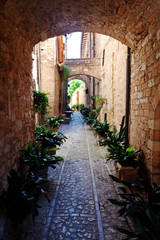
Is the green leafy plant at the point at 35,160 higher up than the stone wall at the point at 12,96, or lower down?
lower down

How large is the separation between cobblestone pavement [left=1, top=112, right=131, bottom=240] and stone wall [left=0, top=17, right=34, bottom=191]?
3.13 feet

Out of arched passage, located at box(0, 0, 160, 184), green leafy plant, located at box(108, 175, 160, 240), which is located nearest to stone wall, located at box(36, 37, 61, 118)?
arched passage, located at box(0, 0, 160, 184)

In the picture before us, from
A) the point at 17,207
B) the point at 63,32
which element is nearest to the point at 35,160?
the point at 17,207

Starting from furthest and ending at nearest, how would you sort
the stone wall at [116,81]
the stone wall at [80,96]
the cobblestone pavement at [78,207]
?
the stone wall at [80,96] → the stone wall at [116,81] → the cobblestone pavement at [78,207]

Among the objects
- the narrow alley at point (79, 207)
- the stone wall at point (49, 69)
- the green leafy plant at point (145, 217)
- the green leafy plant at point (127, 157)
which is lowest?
the narrow alley at point (79, 207)

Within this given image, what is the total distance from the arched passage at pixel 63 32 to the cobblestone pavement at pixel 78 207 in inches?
41.0

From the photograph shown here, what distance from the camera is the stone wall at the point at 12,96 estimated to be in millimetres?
2283

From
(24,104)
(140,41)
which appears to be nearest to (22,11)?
(24,104)

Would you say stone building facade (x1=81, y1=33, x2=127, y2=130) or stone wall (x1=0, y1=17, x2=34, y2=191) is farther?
stone building facade (x1=81, y1=33, x2=127, y2=130)

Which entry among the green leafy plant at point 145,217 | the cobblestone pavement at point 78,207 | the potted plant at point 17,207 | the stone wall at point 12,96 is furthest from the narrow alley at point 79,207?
the stone wall at point 12,96

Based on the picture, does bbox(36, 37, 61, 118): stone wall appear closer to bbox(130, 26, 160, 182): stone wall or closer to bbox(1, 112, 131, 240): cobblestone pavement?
bbox(1, 112, 131, 240): cobblestone pavement

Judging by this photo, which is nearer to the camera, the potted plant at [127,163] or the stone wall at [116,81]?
the potted plant at [127,163]

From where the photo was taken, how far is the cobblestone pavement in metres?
2.23

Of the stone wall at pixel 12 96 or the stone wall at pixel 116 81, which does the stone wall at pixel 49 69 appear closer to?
the stone wall at pixel 116 81
